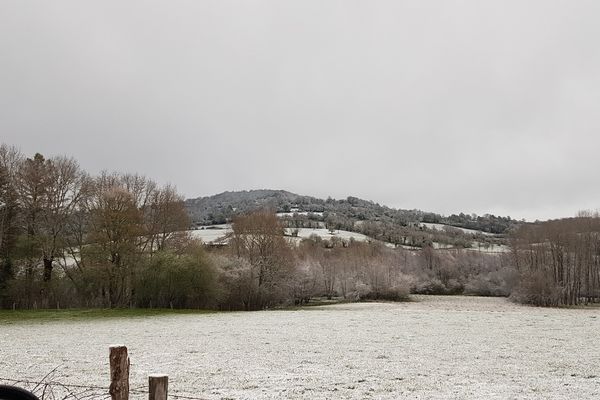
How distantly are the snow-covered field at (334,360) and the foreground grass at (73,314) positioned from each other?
11255 mm

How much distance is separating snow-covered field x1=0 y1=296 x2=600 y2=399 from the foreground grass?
1125 centimetres

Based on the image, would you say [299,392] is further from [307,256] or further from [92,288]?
[307,256]

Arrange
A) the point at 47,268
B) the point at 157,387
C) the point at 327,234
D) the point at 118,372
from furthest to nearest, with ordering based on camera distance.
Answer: the point at 327,234
the point at 47,268
the point at 118,372
the point at 157,387

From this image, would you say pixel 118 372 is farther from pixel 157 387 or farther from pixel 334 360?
pixel 334 360

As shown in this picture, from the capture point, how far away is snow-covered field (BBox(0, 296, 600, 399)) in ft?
47.1

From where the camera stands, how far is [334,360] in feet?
65.6

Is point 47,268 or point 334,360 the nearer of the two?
point 334,360

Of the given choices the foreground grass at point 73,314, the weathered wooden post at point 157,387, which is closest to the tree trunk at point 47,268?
the foreground grass at point 73,314

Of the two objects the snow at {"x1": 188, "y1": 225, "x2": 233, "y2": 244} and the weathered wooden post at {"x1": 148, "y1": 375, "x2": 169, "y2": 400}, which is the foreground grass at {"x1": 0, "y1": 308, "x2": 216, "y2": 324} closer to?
the snow at {"x1": 188, "y1": 225, "x2": 233, "y2": 244}

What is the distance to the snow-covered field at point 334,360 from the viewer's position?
14.3m

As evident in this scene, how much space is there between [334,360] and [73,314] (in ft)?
124

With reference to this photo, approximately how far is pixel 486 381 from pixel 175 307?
50.2 m

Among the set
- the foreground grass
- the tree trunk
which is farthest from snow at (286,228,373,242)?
the tree trunk

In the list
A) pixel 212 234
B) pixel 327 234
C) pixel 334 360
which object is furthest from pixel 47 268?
pixel 327 234
